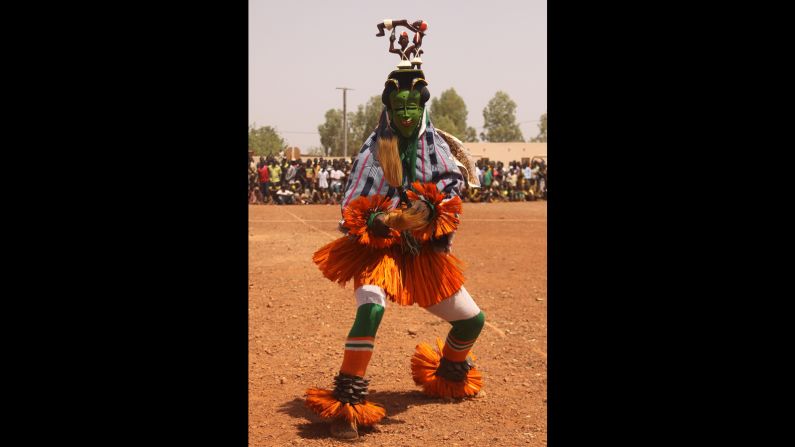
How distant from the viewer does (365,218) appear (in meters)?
4.56

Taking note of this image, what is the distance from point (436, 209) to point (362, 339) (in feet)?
2.93

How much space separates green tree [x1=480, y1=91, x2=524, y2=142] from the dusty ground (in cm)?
7545

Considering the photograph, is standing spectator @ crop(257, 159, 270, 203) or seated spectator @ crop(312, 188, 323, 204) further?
seated spectator @ crop(312, 188, 323, 204)

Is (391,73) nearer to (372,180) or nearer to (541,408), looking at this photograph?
(372,180)

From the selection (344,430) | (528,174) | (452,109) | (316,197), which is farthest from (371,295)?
(452,109)

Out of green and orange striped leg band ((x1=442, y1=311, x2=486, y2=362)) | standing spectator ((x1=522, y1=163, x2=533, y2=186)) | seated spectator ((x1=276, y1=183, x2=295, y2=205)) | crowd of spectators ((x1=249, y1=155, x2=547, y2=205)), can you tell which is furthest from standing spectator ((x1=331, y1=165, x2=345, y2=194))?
green and orange striped leg band ((x1=442, y1=311, x2=486, y2=362))

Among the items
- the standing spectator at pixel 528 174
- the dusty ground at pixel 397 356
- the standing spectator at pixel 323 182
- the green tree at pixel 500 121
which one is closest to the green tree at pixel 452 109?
the green tree at pixel 500 121

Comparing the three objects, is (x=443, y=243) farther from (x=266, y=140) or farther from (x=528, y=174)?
(x=266, y=140)

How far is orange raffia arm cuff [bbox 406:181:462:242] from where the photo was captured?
4.53 meters

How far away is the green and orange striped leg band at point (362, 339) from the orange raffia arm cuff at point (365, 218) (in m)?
0.39

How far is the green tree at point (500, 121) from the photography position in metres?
86.1

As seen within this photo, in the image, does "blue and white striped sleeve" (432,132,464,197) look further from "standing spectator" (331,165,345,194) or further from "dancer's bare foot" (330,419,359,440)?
"standing spectator" (331,165,345,194)
